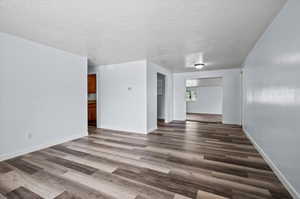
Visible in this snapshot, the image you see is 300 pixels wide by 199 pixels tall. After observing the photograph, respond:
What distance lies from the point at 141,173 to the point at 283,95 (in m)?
2.20

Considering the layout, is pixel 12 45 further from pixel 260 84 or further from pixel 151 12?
pixel 260 84

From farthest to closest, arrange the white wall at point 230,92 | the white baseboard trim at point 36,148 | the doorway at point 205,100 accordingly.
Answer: the doorway at point 205,100 → the white wall at point 230,92 → the white baseboard trim at point 36,148

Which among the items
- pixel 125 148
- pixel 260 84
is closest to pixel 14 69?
pixel 125 148

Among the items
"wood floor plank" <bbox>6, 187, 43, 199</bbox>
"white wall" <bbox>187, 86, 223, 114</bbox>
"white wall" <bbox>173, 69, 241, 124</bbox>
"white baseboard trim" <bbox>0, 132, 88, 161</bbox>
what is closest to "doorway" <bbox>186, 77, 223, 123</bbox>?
"white wall" <bbox>187, 86, 223, 114</bbox>

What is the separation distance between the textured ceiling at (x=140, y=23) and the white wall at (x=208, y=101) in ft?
22.7

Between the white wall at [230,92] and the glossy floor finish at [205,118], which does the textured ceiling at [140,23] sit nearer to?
the white wall at [230,92]

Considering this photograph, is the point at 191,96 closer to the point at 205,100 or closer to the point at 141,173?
the point at 205,100

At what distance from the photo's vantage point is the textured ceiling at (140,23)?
5.19 ft

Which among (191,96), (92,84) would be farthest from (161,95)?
(191,96)

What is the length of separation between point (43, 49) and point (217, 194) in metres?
4.09

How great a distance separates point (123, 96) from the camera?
429 centimetres

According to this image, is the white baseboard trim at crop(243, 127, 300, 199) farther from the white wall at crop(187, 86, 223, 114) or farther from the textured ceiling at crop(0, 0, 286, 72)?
the white wall at crop(187, 86, 223, 114)

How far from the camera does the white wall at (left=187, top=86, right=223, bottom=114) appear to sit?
9227 millimetres

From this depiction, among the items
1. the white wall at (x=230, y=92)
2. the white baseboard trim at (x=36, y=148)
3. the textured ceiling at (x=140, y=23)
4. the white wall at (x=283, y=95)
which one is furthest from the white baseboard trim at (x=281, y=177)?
the white baseboard trim at (x=36, y=148)
